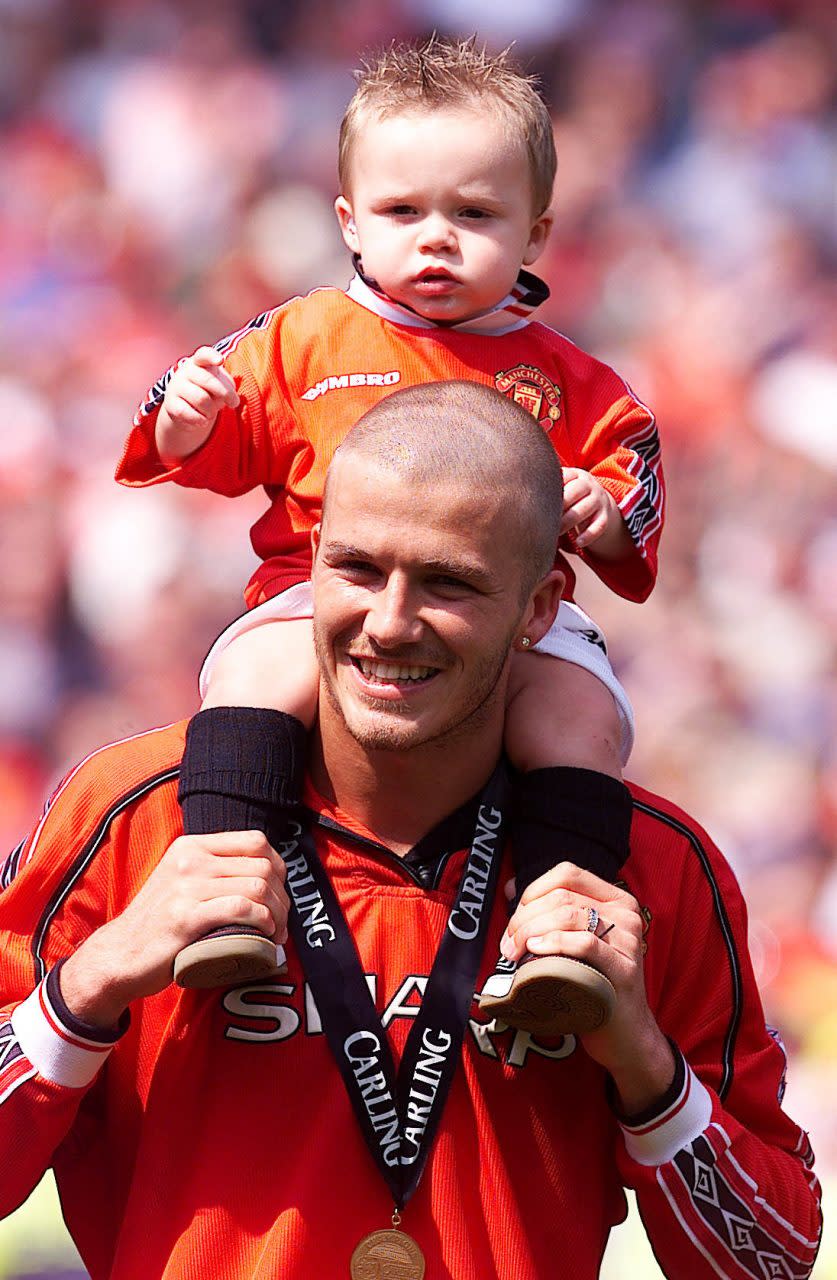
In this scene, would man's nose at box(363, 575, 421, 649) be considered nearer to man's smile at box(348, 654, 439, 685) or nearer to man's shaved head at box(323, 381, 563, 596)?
man's smile at box(348, 654, 439, 685)

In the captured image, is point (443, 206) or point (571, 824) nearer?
point (571, 824)

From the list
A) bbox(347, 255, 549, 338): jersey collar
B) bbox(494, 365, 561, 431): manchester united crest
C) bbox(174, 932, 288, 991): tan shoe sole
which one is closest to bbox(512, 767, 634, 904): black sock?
bbox(174, 932, 288, 991): tan shoe sole

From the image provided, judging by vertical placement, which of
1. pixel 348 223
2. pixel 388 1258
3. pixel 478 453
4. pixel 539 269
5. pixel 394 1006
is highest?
pixel 539 269

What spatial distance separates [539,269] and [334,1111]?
380 centimetres

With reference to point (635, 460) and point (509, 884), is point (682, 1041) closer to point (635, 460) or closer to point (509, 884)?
point (509, 884)

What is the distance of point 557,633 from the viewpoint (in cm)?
272

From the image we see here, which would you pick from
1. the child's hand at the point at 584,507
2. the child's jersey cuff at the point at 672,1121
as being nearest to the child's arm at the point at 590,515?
the child's hand at the point at 584,507

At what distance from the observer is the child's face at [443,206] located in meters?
2.74

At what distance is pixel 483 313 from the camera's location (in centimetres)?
287

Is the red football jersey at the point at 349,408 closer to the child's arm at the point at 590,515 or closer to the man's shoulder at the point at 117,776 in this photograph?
the child's arm at the point at 590,515

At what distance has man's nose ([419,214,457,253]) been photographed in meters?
2.72

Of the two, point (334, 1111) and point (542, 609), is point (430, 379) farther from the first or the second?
point (334, 1111)

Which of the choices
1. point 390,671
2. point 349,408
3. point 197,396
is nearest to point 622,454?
point 349,408

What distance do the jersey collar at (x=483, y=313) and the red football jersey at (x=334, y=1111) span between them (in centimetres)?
79
